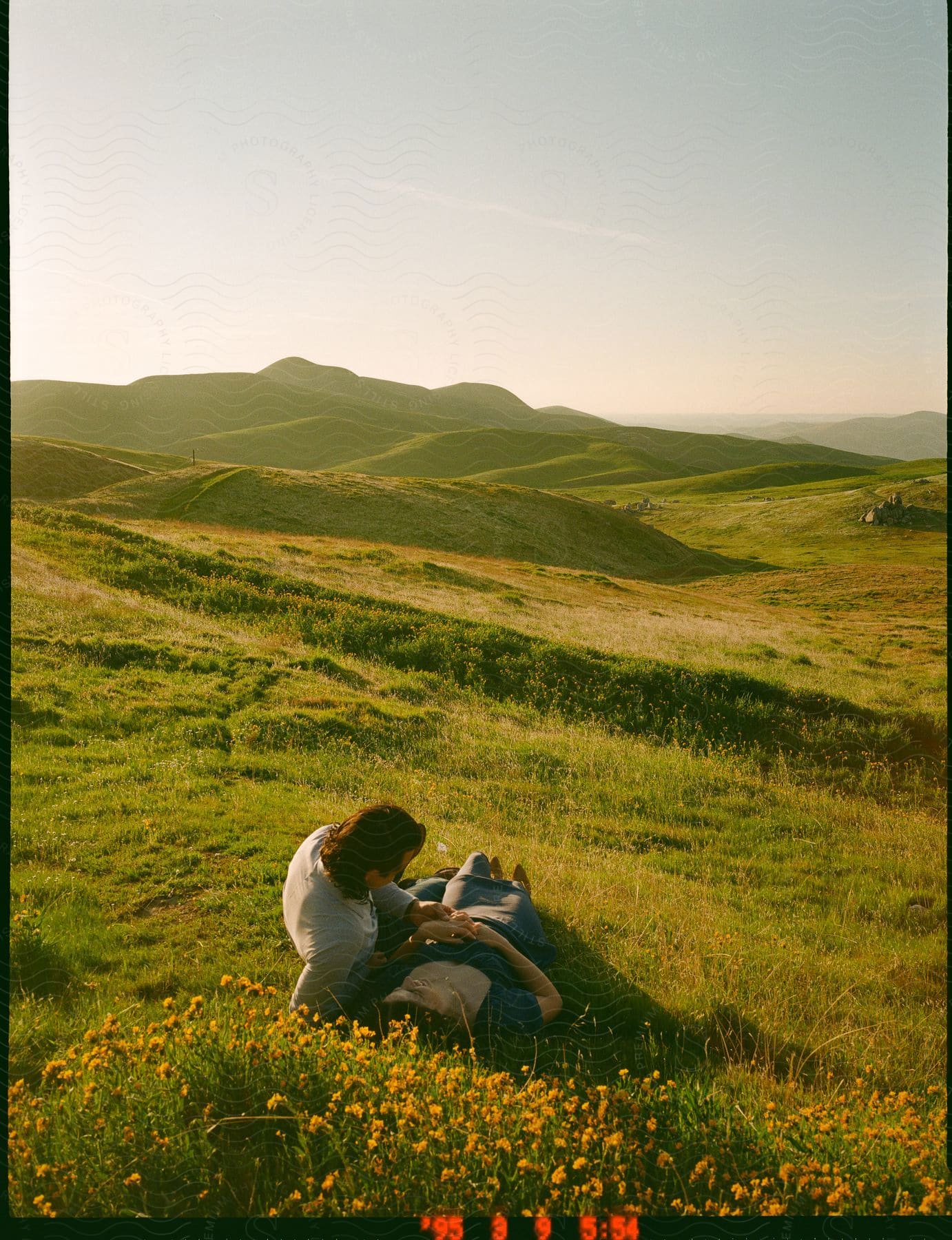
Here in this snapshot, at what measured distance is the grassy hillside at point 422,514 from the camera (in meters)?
46.3

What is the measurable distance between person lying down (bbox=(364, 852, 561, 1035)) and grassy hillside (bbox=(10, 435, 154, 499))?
5417 centimetres

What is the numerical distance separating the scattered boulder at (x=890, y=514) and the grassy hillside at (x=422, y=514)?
15.6m

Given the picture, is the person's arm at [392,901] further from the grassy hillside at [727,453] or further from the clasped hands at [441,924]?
the grassy hillside at [727,453]

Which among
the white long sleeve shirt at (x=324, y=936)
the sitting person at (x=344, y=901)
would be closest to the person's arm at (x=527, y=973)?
the sitting person at (x=344, y=901)

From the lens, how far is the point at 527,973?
4.18m

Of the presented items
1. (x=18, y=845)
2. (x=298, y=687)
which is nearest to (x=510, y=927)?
(x=18, y=845)

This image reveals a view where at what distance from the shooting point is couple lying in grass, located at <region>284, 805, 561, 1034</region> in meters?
3.84

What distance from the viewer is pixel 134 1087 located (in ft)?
10.1

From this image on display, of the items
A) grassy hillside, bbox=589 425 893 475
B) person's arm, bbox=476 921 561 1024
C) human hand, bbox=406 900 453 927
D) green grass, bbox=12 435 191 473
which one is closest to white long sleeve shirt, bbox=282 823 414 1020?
human hand, bbox=406 900 453 927

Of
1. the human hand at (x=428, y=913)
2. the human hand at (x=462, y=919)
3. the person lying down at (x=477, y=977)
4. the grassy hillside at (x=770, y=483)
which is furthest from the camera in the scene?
the grassy hillside at (x=770, y=483)

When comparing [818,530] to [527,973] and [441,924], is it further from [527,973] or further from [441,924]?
[441,924]

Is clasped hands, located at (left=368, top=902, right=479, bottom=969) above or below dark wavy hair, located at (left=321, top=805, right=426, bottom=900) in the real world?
below

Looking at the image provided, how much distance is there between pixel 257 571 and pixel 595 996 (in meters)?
16.0
